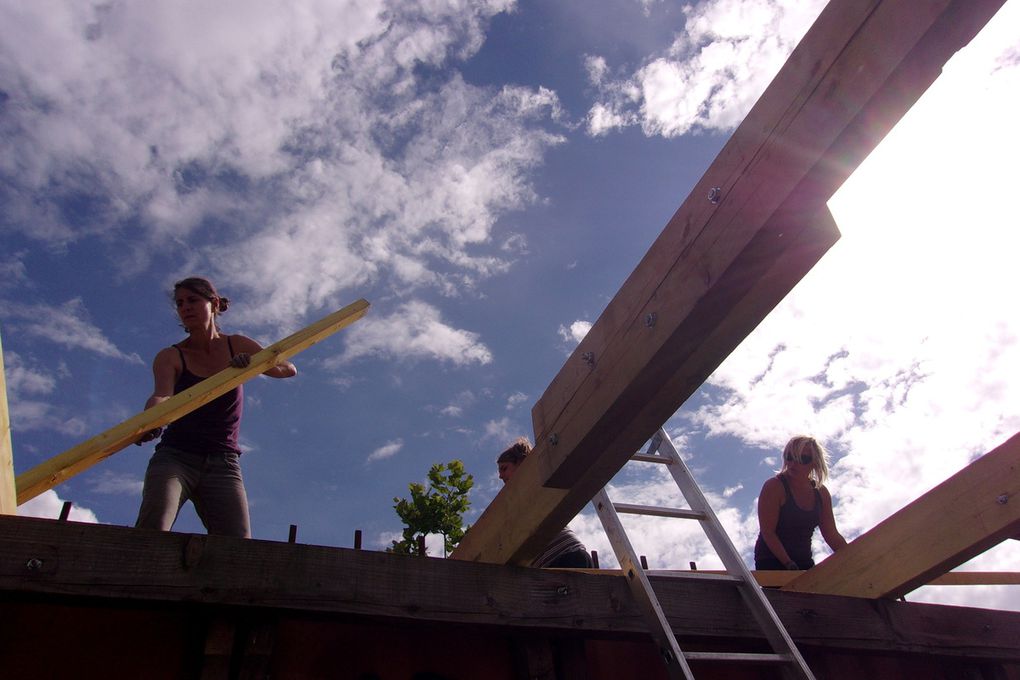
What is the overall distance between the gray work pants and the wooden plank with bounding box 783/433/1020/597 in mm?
2814

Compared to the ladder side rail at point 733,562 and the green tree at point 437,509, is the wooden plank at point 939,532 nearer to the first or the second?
the ladder side rail at point 733,562

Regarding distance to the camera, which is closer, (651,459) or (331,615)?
(331,615)

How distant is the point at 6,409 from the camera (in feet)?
7.01

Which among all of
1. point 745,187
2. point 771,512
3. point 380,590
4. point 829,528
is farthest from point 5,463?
point 829,528

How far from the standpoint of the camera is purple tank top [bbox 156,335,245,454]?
3.08 m

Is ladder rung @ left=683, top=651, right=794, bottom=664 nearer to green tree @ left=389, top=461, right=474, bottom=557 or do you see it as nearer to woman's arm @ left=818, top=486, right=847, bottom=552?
woman's arm @ left=818, top=486, right=847, bottom=552

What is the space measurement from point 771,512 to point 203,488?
314 cm

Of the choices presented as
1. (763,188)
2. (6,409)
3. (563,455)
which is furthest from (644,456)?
(6,409)

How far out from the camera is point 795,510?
4270 millimetres

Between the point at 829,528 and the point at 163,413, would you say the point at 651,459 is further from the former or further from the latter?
the point at 163,413

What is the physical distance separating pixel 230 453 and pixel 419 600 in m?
1.27

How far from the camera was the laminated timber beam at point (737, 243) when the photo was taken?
4.96ft

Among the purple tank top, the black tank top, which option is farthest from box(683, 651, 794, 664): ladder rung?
the purple tank top

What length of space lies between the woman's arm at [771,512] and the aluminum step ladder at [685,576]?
131cm
